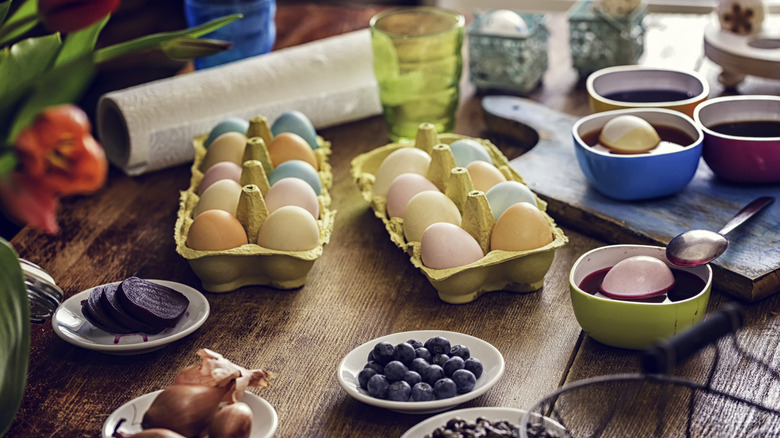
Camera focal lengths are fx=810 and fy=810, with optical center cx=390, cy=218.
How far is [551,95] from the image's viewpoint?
1557mm

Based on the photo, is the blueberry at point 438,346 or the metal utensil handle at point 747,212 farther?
the metal utensil handle at point 747,212

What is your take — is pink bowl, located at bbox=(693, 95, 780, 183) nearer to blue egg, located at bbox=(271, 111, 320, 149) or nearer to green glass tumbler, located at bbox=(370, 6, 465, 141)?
green glass tumbler, located at bbox=(370, 6, 465, 141)

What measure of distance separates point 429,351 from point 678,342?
30cm

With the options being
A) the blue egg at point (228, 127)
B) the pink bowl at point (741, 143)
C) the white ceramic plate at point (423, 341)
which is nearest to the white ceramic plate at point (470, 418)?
the white ceramic plate at point (423, 341)

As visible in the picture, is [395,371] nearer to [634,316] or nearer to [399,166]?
[634,316]

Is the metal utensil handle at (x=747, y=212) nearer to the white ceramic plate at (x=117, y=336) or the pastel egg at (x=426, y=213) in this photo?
the pastel egg at (x=426, y=213)

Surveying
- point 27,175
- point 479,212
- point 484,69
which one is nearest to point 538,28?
point 484,69

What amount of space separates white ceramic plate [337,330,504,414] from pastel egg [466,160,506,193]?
0.92ft

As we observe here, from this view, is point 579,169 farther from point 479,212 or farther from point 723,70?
point 723,70

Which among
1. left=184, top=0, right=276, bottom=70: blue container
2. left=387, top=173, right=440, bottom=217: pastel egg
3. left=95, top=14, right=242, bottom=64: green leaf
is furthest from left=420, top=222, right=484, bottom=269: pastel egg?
left=184, top=0, right=276, bottom=70: blue container

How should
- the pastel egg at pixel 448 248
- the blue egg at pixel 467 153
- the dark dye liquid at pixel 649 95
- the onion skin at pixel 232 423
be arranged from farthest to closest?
the dark dye liquid at pixel 649 95 < the blue egg at pixel 467 153 < the pastel egg at pixel 448 248 < the onion skin at pixel 232 423

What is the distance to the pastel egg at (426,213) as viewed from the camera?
3.24ft

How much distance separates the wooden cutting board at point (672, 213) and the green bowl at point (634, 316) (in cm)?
11

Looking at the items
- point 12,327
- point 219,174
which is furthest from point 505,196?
point 12,327
